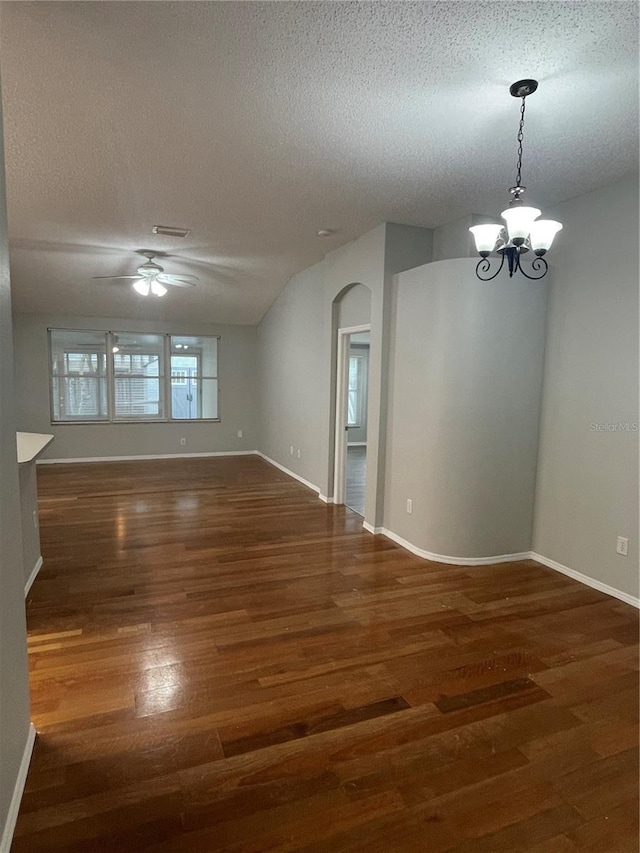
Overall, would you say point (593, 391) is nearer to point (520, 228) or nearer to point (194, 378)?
point (520, 228)

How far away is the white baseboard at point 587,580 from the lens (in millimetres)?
3155

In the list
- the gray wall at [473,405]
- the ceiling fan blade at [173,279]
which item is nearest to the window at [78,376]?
the ceiling fan blade at [173,279]

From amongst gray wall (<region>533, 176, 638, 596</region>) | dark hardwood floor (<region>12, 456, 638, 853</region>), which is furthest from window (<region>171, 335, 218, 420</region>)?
gray wall (<region>533, 176, 638, 596</region>)

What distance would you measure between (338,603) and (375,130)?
288 centimetres

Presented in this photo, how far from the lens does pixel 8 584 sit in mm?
1604

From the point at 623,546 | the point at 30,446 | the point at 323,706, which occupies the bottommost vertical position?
the point at 323,706

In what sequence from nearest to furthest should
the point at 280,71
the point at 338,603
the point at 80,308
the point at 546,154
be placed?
1. the point at 280,71
2. the point at 546,154
3. the point at 338,603
4. the point at 80,308

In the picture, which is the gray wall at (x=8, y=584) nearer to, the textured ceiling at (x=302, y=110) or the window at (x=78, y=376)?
the textured ceiling at (x=302, y=110)

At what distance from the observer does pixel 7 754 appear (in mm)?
1529

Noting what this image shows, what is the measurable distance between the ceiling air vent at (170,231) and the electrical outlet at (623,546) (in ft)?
14.5

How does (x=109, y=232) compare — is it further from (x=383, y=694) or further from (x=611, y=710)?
(x=611, y=710)

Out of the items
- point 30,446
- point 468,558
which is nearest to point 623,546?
point 468,558

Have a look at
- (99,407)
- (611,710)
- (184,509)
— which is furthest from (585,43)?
(99,407)

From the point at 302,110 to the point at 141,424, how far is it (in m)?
6.50
